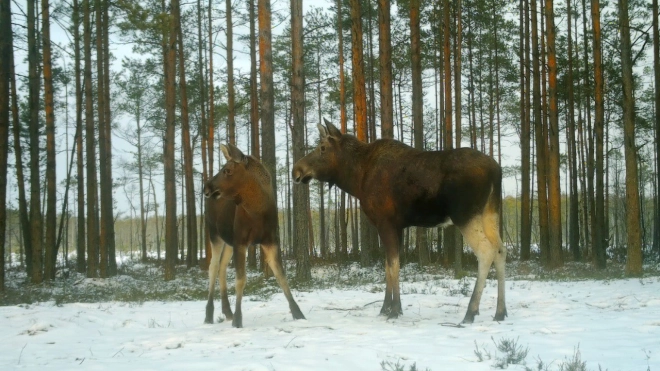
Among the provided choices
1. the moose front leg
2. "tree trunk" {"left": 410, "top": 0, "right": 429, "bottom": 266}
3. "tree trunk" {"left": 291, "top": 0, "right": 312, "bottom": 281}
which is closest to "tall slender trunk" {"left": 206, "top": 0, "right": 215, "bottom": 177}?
"tree trunk" {"left": 410, "top": 0, "right": 429, "bottom": 266}

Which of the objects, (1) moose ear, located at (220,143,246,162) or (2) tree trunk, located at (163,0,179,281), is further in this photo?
(2) tree trunk, located at (163,0,179,281)

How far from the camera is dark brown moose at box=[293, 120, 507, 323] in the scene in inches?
275

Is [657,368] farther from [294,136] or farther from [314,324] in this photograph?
[294,136]

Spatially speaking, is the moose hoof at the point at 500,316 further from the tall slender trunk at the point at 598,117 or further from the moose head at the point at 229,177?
the tall slender trunk at the point at 598,117

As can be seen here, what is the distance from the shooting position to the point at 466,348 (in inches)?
199

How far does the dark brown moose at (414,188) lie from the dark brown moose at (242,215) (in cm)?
72

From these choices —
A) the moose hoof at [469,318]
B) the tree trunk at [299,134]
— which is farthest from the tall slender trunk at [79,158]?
the moose hoof at [469,318]

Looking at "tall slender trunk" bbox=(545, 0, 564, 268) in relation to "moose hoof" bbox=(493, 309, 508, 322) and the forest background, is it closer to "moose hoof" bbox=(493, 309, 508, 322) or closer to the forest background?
the forest background

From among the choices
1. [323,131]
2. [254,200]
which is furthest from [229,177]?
[323,131]

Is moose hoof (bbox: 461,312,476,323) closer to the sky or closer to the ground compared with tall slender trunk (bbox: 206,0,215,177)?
closer to the ground

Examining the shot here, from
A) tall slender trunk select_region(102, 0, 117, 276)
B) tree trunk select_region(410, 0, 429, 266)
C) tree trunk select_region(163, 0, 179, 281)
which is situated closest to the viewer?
tree trunk select_region(410, 0, 429, 266)

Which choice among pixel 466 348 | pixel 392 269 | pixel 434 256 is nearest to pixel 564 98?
pixel 434 256

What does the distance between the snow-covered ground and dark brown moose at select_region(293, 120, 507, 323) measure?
31.5 inches

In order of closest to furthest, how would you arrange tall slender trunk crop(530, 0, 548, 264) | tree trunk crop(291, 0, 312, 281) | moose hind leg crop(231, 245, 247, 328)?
moose hind leg crop(231, 245, 247, 328)
tree trunk crop(291, 0, 312, 281)
tall slender trunk crop(530, 0, 548, 264)
